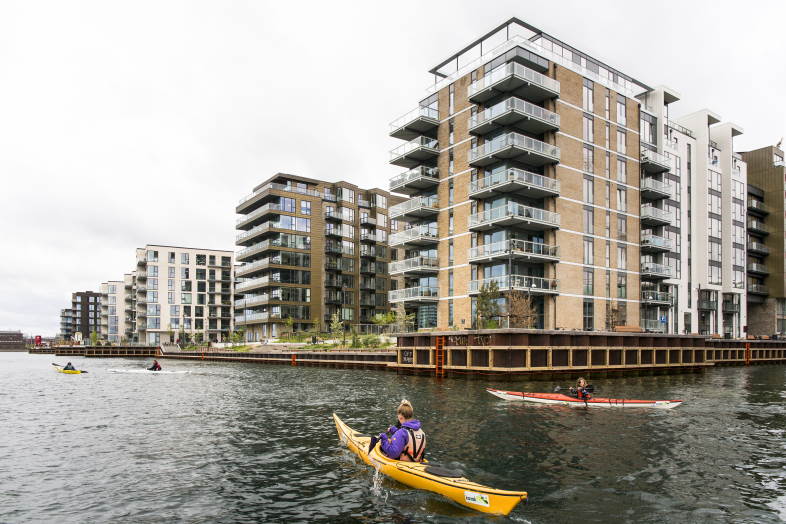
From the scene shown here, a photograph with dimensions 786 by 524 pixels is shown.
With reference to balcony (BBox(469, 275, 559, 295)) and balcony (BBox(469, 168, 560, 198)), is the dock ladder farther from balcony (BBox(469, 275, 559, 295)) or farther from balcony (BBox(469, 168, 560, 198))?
balcony (BBox(469, 168, 560, 198))

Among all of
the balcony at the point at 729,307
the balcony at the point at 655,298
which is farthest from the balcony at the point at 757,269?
the balcony at the point at 655,298

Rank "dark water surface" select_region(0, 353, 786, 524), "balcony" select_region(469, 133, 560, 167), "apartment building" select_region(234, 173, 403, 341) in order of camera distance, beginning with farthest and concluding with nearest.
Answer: "apartment building" select_region(234, 173, 403, 341)
"balcony" select_region(469, 133, 560, 167)
"dark water surface" select_region(0, 353, 786, 524)

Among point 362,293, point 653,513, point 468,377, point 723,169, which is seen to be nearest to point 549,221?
point 468,377

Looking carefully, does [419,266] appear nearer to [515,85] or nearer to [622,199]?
[515,85]

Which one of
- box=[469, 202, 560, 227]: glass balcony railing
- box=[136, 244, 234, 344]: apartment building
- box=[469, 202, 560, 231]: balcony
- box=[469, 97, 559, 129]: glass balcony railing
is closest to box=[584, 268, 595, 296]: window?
box=[469, 202, 560, 231]: balcony

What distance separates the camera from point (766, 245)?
324 ft

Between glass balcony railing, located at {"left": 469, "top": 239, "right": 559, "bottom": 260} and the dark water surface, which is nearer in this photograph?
the dark water surface

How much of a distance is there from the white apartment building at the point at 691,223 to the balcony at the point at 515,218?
59.6 ft

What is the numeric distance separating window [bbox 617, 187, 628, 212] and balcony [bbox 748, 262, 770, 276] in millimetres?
44998

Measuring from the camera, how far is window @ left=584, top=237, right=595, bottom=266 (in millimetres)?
58250

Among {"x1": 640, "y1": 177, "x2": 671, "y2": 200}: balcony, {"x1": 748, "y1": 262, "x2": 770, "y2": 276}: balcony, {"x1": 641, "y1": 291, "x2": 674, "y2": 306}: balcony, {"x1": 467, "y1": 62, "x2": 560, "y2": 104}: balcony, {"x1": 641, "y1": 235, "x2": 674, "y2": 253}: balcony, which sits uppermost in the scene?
{"x1": 467, "y1": 62, "x2": 560, "y2": 104}: balcony

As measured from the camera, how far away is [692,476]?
14.9 m

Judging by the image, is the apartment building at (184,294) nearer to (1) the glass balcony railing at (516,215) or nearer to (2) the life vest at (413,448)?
(1) the glass balcony railing at (516,215)

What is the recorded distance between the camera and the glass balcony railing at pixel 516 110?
52.0 metres
